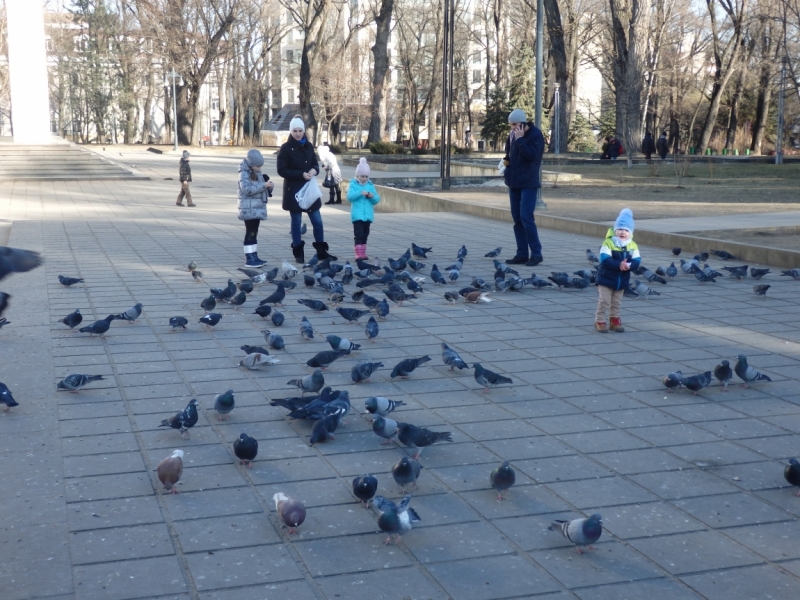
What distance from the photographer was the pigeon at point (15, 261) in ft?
13.5

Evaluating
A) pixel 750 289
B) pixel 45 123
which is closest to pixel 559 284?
pixel 750 289

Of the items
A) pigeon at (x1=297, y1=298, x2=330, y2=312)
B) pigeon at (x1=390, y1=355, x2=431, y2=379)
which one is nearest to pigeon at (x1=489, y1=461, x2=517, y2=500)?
pigeon at (x1=390, y1=355, x2=431, y2=379)

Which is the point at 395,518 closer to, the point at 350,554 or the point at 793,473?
the point at 350,554

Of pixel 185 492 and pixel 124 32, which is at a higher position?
pixel 124 32

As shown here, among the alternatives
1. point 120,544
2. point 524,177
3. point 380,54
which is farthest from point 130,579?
point 380,54

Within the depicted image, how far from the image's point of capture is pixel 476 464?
16.5ft

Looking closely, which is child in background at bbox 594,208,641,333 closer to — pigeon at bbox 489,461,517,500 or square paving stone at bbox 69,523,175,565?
pigeon at bbox 489,461,517,500

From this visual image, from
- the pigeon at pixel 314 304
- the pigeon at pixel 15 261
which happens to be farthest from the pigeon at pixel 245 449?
the pigeon at pixel 314 304

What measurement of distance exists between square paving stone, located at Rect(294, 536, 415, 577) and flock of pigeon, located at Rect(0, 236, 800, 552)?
0.09 m

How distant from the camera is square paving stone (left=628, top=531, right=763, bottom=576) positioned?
150 inches

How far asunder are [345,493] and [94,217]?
16.0 meters

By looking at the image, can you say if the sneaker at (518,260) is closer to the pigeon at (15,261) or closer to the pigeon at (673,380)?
the pigeon at (673,380)

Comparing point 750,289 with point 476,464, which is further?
point 750,289

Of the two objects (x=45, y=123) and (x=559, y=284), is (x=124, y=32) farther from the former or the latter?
(x=559, y=284)
